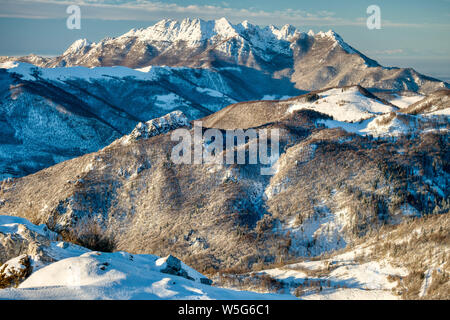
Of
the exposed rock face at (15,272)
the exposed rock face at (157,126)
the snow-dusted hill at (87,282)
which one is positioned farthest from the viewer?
the exposed rock face at (157,126)

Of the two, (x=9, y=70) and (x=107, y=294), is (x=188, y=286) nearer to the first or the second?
(x=107, y=294)

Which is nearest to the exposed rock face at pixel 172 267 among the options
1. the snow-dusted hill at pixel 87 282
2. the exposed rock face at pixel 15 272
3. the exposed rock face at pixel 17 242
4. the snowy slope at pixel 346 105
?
the snow-dusted hill at pixel 87 282

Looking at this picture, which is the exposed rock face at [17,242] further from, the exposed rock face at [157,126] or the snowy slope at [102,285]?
the exposed rock face at [157,126]

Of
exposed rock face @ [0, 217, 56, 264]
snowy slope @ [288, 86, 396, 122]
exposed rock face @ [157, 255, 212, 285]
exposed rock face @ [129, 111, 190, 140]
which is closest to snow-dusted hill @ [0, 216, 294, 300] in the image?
exposed rock face @ [0, 217, 56, 264]

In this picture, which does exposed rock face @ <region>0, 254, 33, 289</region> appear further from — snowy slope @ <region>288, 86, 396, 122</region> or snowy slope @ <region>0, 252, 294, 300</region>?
snowy slope @ <region>288, 86, 396, 122</region>

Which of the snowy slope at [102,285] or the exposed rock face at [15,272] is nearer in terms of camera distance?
the snowy slope at [102,285]

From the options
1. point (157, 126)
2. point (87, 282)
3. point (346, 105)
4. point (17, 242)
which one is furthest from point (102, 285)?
point (346, 105)

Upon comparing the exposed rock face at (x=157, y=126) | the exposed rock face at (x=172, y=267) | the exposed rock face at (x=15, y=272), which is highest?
the exposed rock face at (x=157, y=126)

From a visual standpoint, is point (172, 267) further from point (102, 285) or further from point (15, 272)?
point (15, 272)

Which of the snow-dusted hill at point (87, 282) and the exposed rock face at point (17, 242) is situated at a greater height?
the snow-dusted hill at point (87, 282)

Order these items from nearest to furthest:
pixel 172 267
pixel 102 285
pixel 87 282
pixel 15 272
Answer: pixel 102 285 → pixel 87 282 → pixel 15 272 → pixel 172 267
